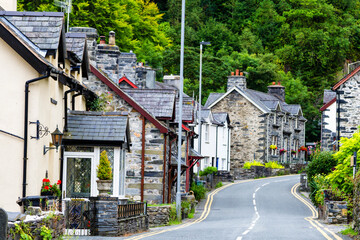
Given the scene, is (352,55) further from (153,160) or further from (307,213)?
(153,160)

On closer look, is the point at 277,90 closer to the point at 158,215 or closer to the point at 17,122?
the point at 158,215

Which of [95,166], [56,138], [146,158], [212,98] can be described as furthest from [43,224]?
[212,98]

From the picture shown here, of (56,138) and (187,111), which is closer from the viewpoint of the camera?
(56,138)

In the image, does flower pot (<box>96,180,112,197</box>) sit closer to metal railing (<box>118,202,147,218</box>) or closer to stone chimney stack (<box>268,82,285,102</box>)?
metal railing (<box>118,202,147,218</box>)

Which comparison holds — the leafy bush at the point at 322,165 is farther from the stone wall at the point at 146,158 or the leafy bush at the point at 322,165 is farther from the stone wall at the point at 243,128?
the stone wall at the point at 243,128

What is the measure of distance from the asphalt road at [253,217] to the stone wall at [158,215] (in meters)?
1.03

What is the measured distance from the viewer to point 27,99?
65.2ft

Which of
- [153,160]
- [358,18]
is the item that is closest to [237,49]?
[358,18]

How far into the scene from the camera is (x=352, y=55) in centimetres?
9788

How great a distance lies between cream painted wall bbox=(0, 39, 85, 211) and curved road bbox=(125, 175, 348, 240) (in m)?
3.49

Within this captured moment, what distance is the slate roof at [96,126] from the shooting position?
24.0 m

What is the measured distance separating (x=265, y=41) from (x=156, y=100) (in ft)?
226

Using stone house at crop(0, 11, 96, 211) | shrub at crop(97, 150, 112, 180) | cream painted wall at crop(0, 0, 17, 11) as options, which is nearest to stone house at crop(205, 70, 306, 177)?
cream painted wall at crop(0, 0, 17, 11)

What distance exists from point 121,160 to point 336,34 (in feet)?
239
